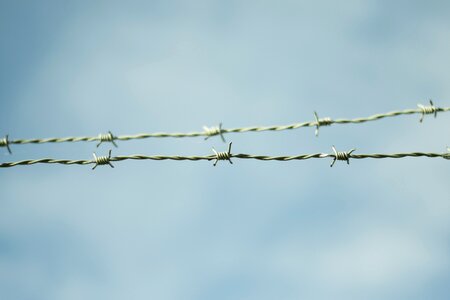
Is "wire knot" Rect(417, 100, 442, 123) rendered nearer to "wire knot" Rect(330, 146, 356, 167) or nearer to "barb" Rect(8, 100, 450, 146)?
"barb" Rect(8, 100, 450, 146)

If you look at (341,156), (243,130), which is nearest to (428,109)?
(341,156)

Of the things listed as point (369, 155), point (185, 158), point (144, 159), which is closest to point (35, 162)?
point (144, 159)

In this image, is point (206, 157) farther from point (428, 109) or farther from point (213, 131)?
point (428, 109)

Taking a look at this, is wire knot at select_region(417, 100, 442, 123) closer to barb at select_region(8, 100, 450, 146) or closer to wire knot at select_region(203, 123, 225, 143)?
barb at select_region(8, 100, 450, 146)

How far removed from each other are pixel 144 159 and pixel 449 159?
230 centimetres

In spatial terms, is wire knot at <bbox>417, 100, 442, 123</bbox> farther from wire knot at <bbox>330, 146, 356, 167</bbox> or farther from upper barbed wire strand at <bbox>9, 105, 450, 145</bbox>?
wire knot at <bbox>330, 146, 356, 167</bbox>

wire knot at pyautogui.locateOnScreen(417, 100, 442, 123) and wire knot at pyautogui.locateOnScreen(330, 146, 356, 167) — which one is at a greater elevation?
wire knot at pyautogui.locateOnScreen(417, 100, 442, 123)

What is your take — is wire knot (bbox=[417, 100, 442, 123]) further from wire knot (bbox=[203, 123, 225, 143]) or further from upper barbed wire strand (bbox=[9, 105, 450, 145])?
wire knot (bbox=[203, 123, 225, 143])

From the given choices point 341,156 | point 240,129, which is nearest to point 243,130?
point 240,129

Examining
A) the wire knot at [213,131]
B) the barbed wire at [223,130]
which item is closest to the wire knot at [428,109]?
the barbed wire at [223,130]

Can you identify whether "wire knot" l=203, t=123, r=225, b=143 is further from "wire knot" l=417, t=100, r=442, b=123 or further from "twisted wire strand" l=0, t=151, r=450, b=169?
"wire knot" l=417, t=100, r=442, b=123

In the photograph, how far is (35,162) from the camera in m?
2.98

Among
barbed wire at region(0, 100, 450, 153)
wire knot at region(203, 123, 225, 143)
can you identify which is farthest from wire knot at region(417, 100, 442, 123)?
wire knot at region(203, 123, 225, 143)

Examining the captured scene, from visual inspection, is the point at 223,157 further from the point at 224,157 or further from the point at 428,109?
the point at 428,109
